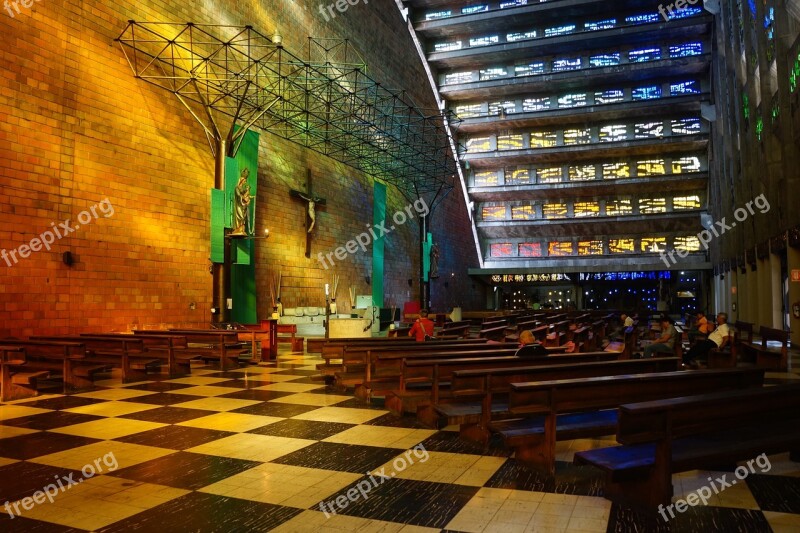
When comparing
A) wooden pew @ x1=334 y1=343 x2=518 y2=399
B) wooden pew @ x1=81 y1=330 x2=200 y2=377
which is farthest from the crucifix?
wooden pew @ x1=334 y1=343 x2=518 y2=399

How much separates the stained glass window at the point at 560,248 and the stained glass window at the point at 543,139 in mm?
6413

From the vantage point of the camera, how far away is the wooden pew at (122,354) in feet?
27.9

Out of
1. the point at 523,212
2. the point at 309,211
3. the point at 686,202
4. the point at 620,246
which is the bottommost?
the point at 620,246

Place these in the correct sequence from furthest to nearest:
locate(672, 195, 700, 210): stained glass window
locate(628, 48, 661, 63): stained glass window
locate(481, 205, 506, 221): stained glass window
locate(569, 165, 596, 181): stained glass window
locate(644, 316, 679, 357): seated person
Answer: locate(481, 205, 506, 221): stained glass window → locate(569, 165, 596, 181): stained glass window → locate(672, 195, 700, 210): stained glass window → locate(628, 48, 661, 63): stained glass window → locate(644, 316, 679, 357): seated person

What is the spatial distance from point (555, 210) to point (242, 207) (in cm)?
2621

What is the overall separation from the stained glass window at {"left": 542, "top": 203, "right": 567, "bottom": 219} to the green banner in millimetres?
15822

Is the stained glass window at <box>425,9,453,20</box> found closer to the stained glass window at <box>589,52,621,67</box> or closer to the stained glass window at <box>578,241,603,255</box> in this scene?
the stained glass window at <box>589,52,621,67</box>

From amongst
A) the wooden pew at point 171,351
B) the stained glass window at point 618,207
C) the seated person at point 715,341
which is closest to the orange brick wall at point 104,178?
the wooden pew at point 171,351

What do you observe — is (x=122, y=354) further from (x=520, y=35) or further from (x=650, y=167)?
(x=650, y=167)

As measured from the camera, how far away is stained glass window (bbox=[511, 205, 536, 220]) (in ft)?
122

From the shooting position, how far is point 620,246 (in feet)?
118

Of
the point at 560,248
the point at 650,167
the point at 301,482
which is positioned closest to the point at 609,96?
the point at 650,167

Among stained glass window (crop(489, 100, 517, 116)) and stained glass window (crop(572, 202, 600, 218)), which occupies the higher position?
stained glass window (crop(489, 100, 517, 116))

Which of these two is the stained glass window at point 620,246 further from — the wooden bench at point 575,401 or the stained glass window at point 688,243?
the wooden bench at point 575,401
